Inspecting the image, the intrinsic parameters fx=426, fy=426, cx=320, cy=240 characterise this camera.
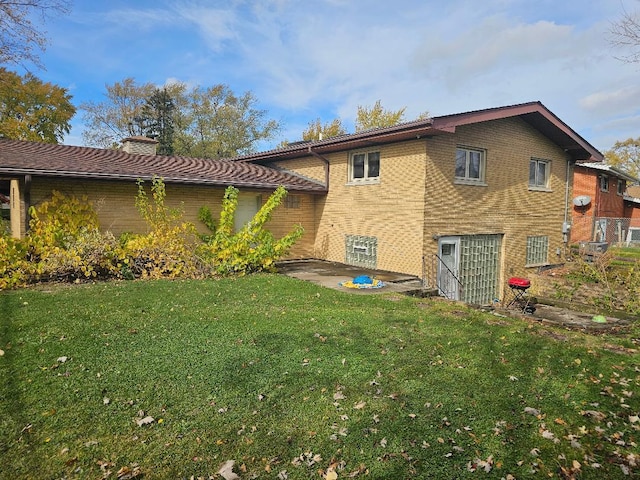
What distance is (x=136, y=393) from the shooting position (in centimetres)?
419

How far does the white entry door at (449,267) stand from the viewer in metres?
12.6

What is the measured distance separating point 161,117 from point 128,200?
31616mm

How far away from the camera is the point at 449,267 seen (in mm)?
12992

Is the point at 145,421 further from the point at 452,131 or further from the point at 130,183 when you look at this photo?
the point at 130,183

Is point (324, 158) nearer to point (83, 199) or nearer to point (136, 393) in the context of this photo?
point (83, 199)

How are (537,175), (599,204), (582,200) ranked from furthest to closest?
(599,204) → (582,200) → (537,175)

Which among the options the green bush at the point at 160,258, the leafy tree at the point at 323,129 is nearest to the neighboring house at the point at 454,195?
the green bush at the point at 160,258

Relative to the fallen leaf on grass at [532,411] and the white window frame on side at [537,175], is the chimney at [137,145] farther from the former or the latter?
the fallen leaf on grass at [532,411]

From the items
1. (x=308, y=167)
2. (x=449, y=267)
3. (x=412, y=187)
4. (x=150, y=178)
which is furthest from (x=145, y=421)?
(x=308, y=167)

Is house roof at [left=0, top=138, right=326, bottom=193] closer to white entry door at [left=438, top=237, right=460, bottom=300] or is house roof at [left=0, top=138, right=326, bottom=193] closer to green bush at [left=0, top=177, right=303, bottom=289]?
green bush at [left=0, top=177, right=303, bottom=289]

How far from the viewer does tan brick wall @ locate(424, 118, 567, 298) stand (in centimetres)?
1216

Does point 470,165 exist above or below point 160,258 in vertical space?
above

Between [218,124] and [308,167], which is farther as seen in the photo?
[218,124]

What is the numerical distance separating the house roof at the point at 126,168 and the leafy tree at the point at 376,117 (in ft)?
75.5
